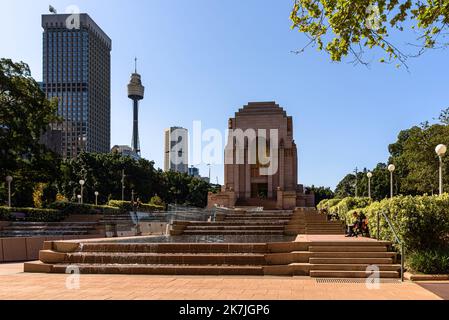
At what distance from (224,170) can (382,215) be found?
41.7 m

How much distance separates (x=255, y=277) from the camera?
478 inches

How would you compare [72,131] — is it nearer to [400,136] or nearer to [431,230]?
[400,136]

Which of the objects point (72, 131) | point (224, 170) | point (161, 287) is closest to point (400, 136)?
point (224, 170)

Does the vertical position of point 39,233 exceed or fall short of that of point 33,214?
it falls short

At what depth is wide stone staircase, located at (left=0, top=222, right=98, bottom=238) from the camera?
2591 centimetres

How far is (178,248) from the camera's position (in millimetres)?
14023

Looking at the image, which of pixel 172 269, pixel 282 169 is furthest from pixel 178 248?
pixel 282 169

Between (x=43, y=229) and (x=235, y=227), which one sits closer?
(x=235, y=227)

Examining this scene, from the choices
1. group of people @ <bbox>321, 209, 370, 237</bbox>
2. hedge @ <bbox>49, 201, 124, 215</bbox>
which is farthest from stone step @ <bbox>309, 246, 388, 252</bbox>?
hedge @ <bbox>49, 201, 124, 215</bbox>

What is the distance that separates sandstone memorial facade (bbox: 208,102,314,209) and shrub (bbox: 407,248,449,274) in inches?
1653

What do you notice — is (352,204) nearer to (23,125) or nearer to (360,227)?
(360,227)

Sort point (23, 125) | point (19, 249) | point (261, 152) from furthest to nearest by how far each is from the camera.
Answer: point (261, 152) → point (23, 125) → point (19, 249)

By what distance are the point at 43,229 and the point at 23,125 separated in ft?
28.9

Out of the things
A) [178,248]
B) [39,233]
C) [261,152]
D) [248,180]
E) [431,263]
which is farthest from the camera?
[261,152]
